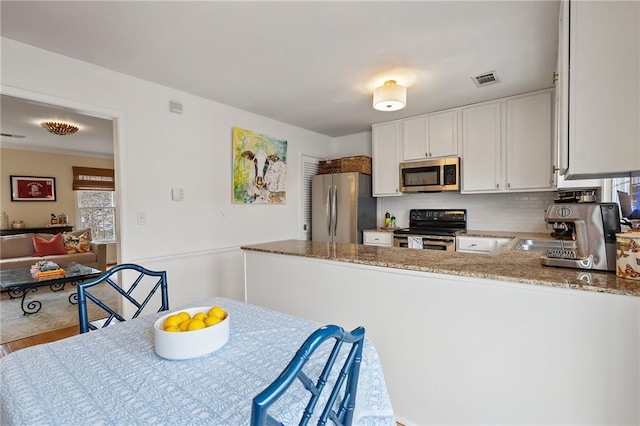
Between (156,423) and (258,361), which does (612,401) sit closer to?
(258,361)

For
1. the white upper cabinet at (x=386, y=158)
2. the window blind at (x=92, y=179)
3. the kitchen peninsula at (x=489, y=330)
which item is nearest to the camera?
the kitchen peninsula at (x=489, y=330)

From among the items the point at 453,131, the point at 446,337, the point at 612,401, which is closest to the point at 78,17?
the point at 446,337

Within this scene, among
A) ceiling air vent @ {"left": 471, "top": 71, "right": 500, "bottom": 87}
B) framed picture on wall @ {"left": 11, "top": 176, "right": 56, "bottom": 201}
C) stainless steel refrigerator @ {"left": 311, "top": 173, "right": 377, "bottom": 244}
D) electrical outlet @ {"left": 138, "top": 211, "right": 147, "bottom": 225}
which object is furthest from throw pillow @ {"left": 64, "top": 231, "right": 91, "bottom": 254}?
ceiling air vent @ {"left": 471, "top": 71, "right": 500, "bottom": 87}

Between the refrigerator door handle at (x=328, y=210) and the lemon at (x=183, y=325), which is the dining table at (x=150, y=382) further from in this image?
the refrigerator door handle at (x=328, y=210)

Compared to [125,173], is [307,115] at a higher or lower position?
higher

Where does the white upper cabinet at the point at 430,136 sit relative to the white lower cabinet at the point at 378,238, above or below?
above

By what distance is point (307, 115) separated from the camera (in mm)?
3846

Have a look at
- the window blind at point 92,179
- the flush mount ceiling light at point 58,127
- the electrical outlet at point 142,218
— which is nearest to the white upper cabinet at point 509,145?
the electrical outlet at point 142,218

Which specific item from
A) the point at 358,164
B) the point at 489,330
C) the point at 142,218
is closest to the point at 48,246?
the point at 142,218

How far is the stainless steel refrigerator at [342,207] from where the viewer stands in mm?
4164

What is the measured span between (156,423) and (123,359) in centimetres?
40

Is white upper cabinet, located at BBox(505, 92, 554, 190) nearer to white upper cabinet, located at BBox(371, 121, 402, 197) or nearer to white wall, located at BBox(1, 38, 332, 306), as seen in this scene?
white upper cabinet, located at BBox(371, 121, 402, 197)

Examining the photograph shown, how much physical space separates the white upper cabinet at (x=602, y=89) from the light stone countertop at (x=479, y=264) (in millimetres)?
437

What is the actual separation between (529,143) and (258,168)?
2972 millimetres
